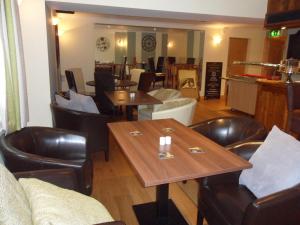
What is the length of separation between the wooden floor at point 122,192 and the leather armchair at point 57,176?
70 cm

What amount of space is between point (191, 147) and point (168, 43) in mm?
7851

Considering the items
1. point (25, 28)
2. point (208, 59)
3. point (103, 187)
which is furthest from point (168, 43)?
point (103, 187)

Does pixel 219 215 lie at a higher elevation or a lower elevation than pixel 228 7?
lower

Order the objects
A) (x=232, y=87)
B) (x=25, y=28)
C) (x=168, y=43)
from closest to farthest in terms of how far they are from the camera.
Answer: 1. (x=25, y=28)
2. (x=232, y=87)
3. (x=168, y=43)

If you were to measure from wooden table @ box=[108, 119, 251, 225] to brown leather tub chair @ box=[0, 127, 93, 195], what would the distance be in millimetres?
354

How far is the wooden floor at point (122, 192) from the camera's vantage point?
228 cm

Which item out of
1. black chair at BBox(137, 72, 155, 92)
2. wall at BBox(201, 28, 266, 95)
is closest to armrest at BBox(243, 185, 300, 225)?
black chair at BBox(137, 72, 155, 92)

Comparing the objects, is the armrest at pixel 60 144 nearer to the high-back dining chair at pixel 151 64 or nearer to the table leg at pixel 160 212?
the table leg at pixel 160 212

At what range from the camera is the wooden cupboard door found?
333 inches

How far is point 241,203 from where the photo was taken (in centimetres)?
167

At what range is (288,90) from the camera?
8.77 ft

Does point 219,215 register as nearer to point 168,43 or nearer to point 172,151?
point 172,151

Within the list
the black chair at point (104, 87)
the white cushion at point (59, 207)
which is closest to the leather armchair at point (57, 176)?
the white cushion at point (59, 207)

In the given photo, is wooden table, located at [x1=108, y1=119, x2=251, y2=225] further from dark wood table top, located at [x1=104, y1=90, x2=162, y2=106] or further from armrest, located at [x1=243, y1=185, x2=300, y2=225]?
dark wood table top, located at [x1=104, y1=90, x2=162, y2=106]
